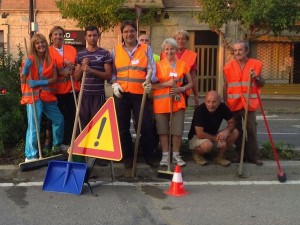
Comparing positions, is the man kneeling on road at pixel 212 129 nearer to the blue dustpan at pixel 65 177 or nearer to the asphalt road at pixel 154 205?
the asphalt road at pixel 154 205

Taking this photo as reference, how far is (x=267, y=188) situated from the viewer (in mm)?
5449

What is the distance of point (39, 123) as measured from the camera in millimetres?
5938

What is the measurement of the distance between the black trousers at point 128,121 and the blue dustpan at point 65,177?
95cm

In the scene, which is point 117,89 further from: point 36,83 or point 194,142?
point 194,142

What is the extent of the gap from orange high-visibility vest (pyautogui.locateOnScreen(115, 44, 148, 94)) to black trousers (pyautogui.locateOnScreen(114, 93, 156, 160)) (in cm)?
13

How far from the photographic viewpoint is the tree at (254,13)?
15031 millimetres

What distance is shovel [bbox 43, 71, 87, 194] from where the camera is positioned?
5074 mm

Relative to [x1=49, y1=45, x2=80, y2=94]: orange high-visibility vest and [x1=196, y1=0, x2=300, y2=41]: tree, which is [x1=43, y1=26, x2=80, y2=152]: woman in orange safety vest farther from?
[x1=196, y1=0, x2=300, y2=41]: tree

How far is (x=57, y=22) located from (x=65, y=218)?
1787 cm

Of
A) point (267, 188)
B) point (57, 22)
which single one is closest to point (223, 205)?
point (267, 188)

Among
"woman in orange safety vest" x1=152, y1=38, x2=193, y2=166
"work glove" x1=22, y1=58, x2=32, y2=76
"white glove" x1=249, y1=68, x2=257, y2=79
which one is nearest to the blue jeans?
"work glove" x1=22, y1=58, x2=32, y2=76

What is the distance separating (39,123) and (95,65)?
43.5 inches

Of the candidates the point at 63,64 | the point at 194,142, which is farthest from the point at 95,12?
the point at 194,142

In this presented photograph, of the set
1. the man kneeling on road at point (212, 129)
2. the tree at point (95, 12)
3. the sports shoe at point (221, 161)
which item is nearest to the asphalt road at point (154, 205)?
the sports shoe at point (221, 161)
